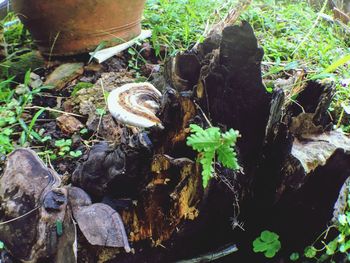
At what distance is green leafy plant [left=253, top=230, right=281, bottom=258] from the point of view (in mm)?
1566

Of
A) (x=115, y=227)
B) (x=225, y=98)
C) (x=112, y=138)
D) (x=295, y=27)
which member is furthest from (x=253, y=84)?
(x=295, y=27)

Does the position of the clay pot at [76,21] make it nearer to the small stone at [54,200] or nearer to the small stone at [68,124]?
the small stone at [68,124]

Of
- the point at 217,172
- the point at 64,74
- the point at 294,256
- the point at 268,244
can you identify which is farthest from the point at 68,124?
the point at 294,256

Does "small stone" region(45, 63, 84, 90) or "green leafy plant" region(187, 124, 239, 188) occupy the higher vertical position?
"green leafy plant" region(187, 124, 239, 188)

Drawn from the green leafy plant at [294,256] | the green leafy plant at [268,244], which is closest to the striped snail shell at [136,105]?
the green leafy plant at [268,244]

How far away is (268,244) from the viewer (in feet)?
5.19

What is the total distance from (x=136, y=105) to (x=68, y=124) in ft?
2.53

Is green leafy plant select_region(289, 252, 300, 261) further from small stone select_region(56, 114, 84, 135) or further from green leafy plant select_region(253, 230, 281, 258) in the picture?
small stone select_region(56, 114, 84, 135)

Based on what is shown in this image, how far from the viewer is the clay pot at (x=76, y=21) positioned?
2621mm

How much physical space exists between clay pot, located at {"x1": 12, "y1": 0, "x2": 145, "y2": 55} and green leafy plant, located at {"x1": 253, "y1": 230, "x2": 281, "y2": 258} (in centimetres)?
201

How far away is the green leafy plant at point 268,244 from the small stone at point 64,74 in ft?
6.34

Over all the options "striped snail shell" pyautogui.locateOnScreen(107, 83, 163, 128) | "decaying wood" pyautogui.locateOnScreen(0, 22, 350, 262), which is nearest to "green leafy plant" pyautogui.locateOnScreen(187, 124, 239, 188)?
"decaying wood" pyautogui.locateOnScreen(0, 22, 350, 262)

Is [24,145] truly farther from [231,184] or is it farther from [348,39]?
[348,39]

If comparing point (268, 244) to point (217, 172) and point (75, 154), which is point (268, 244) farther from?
point (75, 154)
